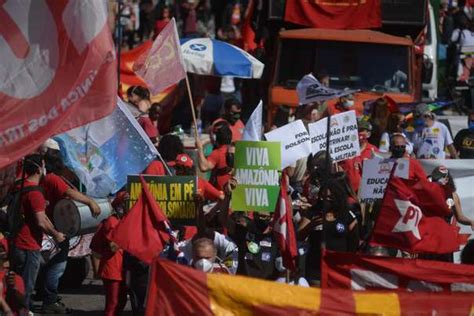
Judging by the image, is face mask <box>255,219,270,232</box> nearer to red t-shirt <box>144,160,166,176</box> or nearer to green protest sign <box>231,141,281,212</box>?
green protest sign <box>231,141,281,212</box>

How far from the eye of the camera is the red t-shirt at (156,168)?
12602mm

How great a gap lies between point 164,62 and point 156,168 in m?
2.06

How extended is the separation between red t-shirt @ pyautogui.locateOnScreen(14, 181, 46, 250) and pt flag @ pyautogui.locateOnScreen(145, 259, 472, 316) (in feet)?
9.74

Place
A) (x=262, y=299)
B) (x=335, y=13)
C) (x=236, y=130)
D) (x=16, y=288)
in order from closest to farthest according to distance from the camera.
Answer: (x=262, y=299) < (x=16, y=288) < (x=236, y=130) < (x=335, y=13)

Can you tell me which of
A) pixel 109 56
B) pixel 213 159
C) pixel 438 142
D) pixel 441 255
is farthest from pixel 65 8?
pixel 438 142

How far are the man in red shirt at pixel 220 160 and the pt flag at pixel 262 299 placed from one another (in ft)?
13.7

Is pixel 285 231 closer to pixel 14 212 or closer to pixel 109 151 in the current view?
pixel 109 151

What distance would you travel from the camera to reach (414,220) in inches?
437

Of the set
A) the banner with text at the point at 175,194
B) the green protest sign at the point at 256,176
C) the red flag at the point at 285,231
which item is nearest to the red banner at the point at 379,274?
the red flag at the point at 285,231

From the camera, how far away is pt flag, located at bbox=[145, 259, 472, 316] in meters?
9.09

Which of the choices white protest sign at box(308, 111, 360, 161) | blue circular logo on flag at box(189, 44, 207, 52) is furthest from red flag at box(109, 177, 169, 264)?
blue circular logo on flag at box(189, 44, 207, 52)

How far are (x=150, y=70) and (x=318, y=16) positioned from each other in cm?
600

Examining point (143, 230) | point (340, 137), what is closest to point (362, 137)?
point (340, 137)

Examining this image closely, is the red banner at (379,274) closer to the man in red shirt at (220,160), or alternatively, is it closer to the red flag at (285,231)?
the red flag at (285,231)
